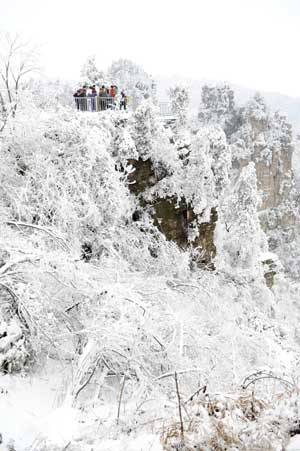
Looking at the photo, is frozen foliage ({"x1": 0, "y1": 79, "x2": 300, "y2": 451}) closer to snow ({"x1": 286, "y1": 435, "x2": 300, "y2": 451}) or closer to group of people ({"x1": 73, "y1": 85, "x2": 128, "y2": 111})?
snow ({"x1": 286, "y1": 435, "x2": 300, "y2": 451})

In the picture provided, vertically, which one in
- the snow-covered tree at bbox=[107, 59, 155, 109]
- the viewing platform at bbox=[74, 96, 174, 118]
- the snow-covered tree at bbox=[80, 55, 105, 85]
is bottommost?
the viewing platform at bbox=[74, 96, 174, 118]

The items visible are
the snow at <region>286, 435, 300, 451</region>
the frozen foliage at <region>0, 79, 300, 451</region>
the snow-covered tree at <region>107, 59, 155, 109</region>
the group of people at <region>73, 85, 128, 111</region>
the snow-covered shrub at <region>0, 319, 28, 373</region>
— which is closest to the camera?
the snow at <region>286, 435, 300, 451</region>

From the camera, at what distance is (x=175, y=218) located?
12.9 meters

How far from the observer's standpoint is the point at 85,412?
390 cm

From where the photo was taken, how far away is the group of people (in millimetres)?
13742

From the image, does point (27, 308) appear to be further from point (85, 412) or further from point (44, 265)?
point (85, 412)

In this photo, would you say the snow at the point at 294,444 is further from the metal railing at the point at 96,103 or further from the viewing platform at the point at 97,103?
the metal railing at the point at 96,103

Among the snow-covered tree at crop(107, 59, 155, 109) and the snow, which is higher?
the snow-covered tree at crop(107, 59, 155, 109)

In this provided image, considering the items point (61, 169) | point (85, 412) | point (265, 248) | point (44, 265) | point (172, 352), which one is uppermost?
point (61, 169)

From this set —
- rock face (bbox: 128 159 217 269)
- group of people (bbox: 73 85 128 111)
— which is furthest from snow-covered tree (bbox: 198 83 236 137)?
rock face (bbox: 128 159 217 269)

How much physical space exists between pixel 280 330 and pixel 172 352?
7025 mm

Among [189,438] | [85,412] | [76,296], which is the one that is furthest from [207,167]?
[189,438]

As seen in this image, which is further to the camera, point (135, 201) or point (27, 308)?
point (135, 201)

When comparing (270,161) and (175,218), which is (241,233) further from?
(270,161)
